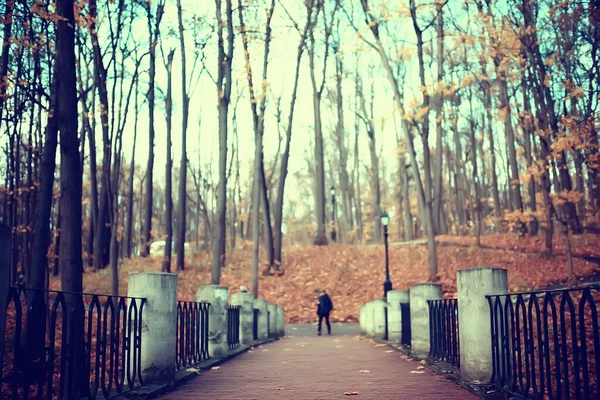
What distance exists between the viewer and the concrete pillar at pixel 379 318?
16781 millimetres

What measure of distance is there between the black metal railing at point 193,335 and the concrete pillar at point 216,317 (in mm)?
158

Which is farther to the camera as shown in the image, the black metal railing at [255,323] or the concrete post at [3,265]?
the black metal railing at [255,323]

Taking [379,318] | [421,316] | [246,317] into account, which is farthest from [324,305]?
[421,316]

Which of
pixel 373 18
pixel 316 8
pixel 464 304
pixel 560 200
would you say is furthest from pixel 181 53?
pixel 464 304

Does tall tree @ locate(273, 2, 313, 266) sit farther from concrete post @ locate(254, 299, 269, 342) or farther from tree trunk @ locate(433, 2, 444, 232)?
concrete post @ locate(254, 299, 269, 342)

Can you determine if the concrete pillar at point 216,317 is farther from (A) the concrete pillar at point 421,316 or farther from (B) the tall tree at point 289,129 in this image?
(B) the tall tree at point 289,129

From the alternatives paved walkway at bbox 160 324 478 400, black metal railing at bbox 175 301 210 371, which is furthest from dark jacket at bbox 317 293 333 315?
black metal railing at bbox 175 301 210 371

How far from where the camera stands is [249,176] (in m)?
52.3

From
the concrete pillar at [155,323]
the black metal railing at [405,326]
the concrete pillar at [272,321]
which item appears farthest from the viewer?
the concrete pillar at [272,321]

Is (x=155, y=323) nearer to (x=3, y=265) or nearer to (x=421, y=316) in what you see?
(x=3, y=265)

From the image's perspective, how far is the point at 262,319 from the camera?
692 inches

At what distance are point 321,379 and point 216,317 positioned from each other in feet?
11.5

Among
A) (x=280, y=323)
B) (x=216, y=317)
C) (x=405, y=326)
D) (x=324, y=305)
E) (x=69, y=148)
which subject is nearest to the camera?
(x=69, y=148)

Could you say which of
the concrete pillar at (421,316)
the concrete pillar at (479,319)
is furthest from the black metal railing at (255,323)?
the concrete pillar at (479,319)
